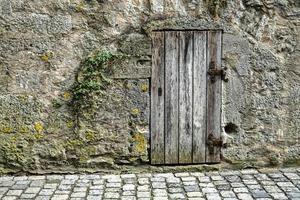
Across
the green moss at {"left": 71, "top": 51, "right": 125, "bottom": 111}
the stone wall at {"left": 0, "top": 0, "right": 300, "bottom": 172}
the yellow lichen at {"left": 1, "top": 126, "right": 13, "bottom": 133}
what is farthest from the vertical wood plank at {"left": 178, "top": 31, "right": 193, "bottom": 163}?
the yellow lichen at {"left": 1, "top": 126, "right": 13, "bottom": 133}

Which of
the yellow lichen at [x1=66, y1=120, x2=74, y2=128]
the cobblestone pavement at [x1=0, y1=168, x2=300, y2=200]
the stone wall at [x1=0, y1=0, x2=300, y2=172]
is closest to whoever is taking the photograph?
the cobblestone pavement at [x1=0, y1=168, x2=300, y2=200]

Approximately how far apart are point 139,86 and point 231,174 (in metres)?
1.43

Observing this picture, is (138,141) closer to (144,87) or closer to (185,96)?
(144,87)

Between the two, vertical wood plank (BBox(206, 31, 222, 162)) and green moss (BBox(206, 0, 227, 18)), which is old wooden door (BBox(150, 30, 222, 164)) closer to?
vertical wood plank (BBox(206, 31, 222, 162))

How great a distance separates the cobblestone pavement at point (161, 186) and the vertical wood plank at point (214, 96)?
0.27m

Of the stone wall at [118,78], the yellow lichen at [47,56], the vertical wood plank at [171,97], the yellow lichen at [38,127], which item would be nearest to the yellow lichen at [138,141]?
the stone wall at [118,78]

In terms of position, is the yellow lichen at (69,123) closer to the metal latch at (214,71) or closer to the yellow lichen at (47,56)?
the yellow lichen at (47,56)

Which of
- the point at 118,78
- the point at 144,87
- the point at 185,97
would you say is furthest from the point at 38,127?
the point at 185,97

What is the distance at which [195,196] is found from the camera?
4.39m

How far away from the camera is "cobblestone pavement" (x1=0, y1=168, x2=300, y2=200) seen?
4.41m

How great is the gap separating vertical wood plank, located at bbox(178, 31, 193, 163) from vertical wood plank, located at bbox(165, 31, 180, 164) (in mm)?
47

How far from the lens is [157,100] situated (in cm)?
516

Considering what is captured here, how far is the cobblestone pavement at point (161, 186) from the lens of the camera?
14.5ft

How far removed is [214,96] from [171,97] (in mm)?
495
